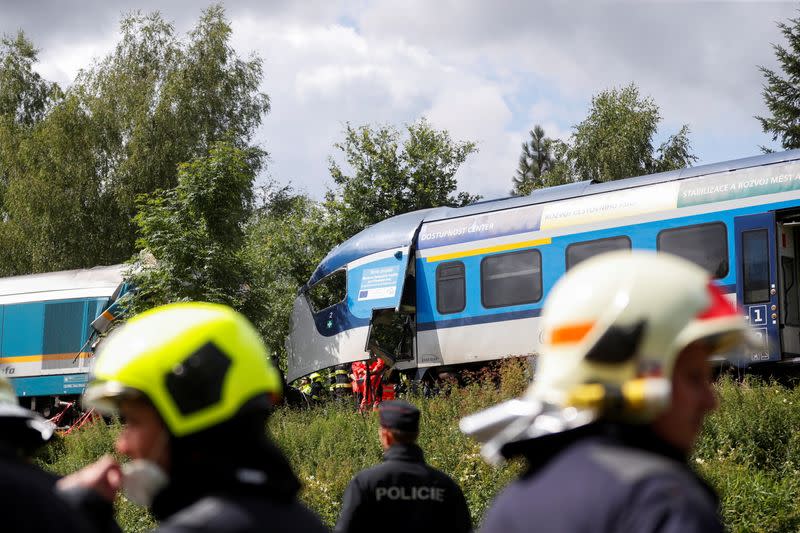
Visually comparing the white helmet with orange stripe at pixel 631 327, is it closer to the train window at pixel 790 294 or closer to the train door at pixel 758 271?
the train door at pixel 758 271

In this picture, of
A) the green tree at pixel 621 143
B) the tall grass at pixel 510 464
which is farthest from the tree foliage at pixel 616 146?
the tall grass at pixel 510 464

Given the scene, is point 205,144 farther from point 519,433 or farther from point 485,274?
point 519,433

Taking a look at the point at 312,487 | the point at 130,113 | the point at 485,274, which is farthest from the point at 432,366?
the point at 130,113

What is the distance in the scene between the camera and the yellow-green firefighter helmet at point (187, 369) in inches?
81.4

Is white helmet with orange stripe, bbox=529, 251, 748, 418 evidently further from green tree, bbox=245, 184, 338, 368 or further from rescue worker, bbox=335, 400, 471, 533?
green tree, bbox=245, 184, 338, 368

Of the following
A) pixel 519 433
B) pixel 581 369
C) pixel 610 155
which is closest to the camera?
pixel 581 369

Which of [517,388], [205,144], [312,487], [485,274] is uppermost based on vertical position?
[205,144]

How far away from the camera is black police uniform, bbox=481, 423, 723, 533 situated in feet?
5.60

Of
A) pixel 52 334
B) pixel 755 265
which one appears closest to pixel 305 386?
pixel 52 334

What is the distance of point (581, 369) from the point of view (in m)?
1.89

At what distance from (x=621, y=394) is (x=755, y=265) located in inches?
554

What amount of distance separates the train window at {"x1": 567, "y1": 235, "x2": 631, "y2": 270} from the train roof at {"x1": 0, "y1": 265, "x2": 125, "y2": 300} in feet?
39.3

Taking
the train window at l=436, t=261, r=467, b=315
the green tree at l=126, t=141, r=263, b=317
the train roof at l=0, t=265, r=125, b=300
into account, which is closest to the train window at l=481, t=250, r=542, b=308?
the train window at l=436, t=261, r=467, b=315

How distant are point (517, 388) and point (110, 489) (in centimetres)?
1157
